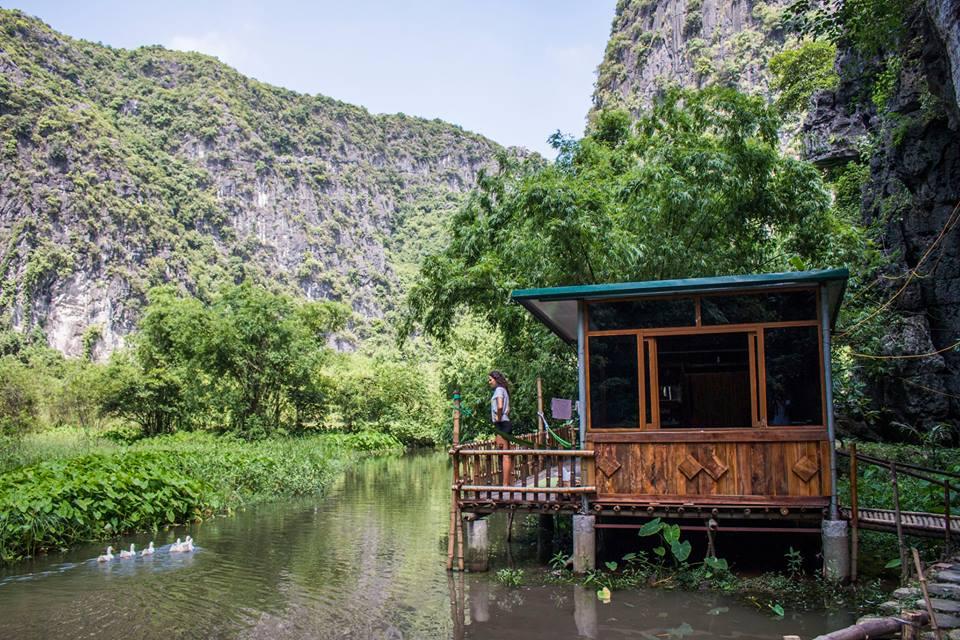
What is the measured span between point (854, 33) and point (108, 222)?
8565 cm

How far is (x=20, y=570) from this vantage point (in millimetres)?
10477

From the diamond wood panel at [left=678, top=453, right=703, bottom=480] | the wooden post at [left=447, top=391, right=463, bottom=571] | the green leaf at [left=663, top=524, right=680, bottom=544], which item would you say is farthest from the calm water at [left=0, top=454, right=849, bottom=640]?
the diamond wood panel at [left=678, top=453, right=703, bottom=480]

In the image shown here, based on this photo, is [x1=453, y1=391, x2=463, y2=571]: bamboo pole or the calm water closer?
the calm water

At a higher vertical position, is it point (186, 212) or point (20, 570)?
point (186, 212)

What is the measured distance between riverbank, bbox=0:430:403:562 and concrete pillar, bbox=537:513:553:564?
660 centimetres

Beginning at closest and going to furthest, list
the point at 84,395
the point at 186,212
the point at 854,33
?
1. the point at 854,33
2. the point at 84,395
3. the point at 186,212

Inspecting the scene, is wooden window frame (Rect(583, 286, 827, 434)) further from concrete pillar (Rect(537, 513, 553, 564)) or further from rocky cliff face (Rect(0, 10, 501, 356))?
rocky cliff face (Rect(0, 10, 501, 356))

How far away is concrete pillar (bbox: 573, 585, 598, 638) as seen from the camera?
7.65 metres

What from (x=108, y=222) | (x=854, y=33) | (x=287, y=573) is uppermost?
(x=108, y=222)

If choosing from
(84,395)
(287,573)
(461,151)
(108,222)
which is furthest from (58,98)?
(287,573)

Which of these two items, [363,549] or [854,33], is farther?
[854,33]

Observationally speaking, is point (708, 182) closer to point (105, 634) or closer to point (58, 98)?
point (105, 634)

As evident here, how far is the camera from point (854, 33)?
14750 millimetres

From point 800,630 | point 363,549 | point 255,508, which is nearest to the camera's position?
point 800,630
